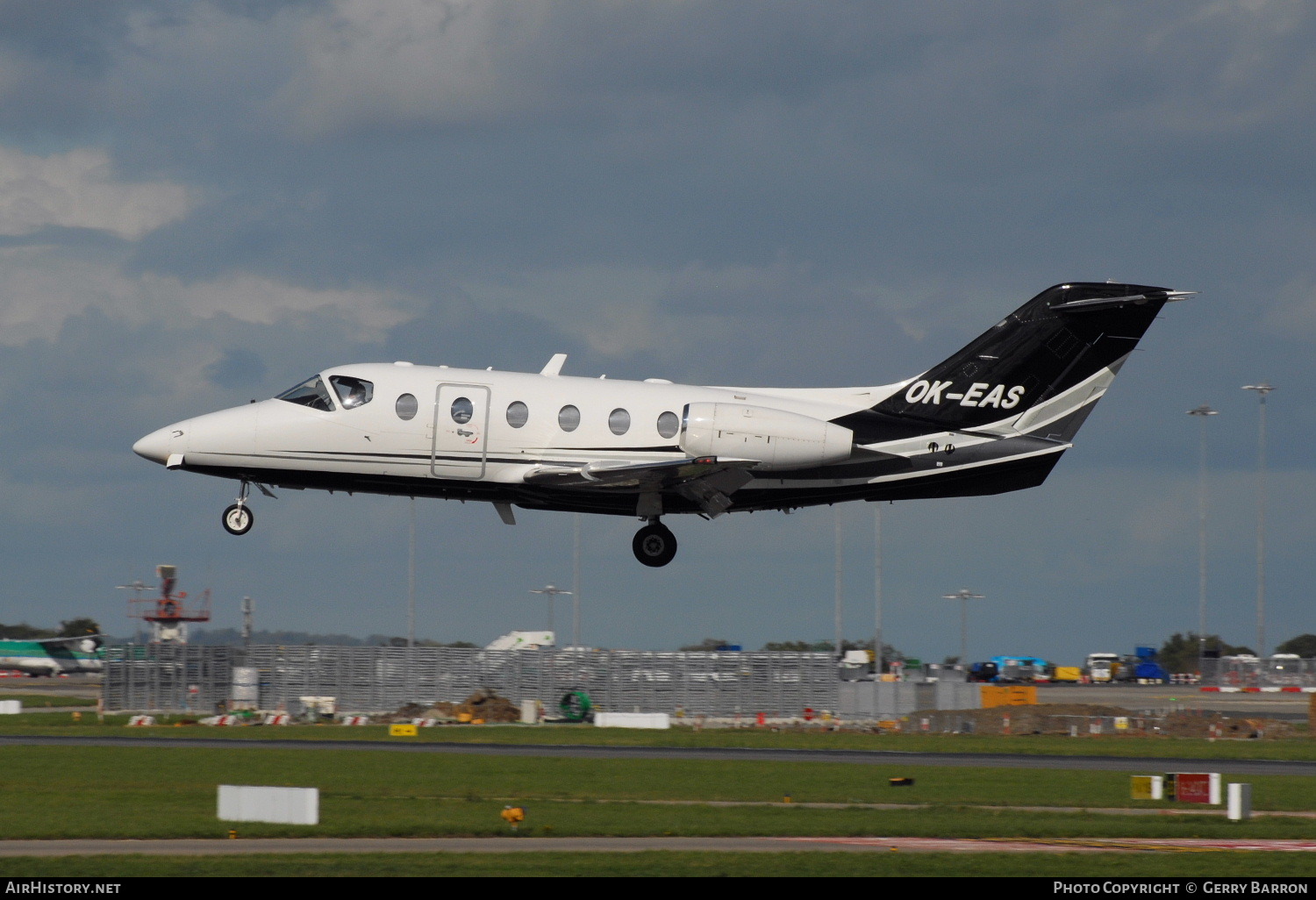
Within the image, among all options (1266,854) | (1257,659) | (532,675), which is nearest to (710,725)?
(532,675)

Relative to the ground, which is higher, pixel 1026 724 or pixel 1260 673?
pixel 1026 724

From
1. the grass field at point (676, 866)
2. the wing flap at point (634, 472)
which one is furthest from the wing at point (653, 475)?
the grass field at point (676, 866)

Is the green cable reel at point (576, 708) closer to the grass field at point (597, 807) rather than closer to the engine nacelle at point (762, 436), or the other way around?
the grass field at point (597, 807)

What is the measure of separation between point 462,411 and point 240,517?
5.32 meters

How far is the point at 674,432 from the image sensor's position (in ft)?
91.6

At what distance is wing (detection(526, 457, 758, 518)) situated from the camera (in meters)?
27.2

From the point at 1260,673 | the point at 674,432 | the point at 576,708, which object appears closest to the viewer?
the point at 674,432

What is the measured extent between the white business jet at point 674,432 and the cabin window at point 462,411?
2cm

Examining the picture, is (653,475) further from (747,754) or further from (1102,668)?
(1102,668)

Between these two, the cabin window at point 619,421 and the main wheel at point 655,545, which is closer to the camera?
the cabin window at point 619,421

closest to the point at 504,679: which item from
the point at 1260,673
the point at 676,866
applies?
the point at 676,866

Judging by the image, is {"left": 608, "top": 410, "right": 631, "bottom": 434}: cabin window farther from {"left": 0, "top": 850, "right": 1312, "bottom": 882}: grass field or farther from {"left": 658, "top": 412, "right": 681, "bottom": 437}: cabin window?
{"left": 0, "top": 850, "right": 1312, "bottom": 882}: grass field

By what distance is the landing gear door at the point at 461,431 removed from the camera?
2792 cm

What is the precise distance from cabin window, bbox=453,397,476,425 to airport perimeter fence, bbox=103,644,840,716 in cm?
2558
